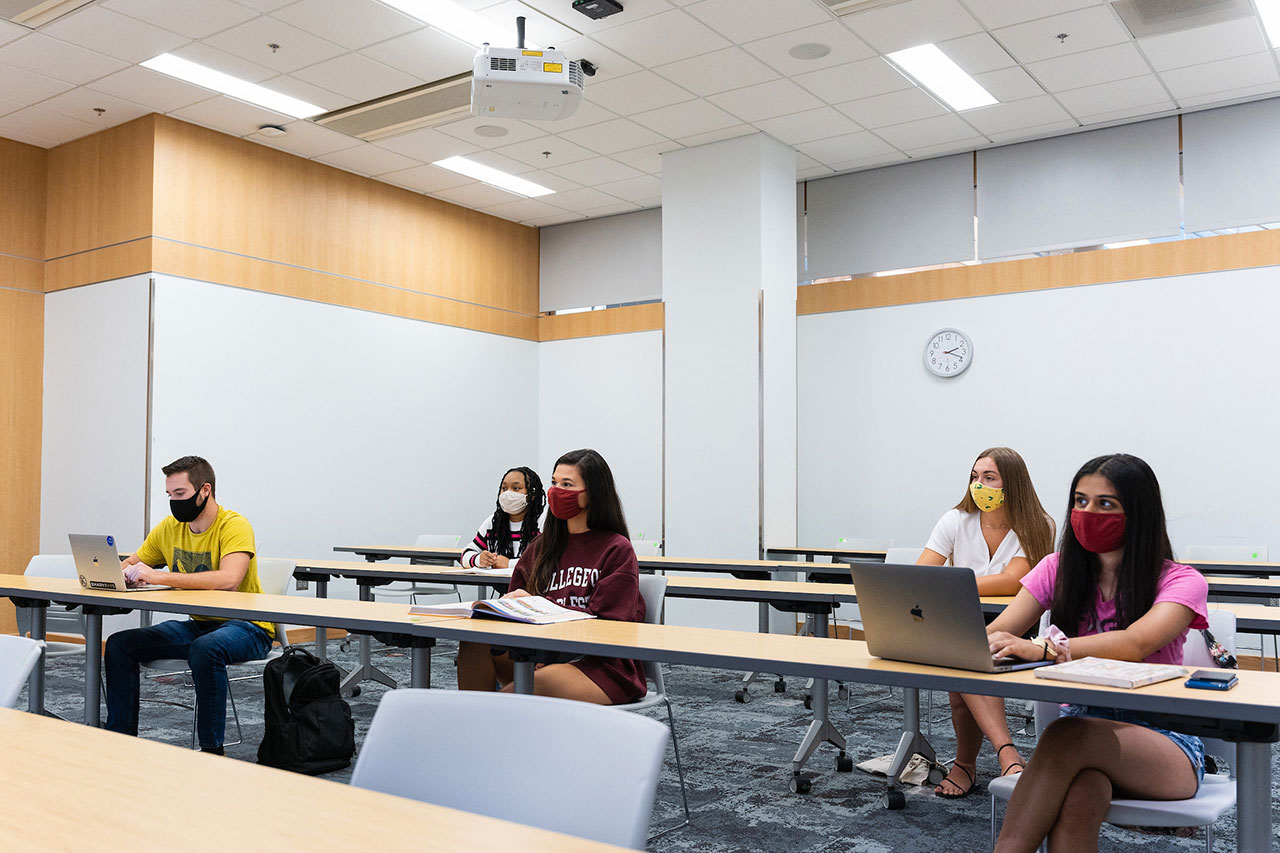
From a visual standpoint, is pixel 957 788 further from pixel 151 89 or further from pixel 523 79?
pixel 151 89

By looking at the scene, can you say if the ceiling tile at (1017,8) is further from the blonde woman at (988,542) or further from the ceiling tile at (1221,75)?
the blonde woman at (988,542)

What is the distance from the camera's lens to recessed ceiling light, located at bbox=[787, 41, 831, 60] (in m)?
6.09

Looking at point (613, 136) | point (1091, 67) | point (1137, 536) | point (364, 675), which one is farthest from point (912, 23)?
point (364, 675)

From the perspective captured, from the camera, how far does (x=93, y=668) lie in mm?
3633

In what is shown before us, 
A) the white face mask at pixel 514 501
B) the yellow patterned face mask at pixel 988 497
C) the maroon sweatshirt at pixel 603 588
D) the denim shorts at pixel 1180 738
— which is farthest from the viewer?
the white face mask at pixel 514 501

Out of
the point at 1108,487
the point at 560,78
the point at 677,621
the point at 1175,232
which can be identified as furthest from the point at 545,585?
the point at 1175,232

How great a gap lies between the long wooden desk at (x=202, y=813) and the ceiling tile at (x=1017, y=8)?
5.51m

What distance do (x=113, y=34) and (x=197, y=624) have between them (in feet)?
12.2

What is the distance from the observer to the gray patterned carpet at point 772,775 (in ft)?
10.2

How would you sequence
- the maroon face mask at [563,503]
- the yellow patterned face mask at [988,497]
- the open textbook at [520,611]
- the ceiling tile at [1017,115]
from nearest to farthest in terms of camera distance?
1. the open textbook at [520,611]
2. the maroon face mask at [563,503]
3. the yellow patterned face mask at [988,497]
4. the ceiling tile at [1017,115]

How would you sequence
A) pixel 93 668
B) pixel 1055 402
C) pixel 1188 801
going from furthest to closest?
pixel 1055 402 → pixel 93 668 → pixel 1188 801

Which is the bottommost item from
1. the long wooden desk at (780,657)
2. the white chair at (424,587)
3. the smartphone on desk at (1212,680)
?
the white chair at (424,587)

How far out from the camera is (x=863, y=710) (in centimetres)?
501

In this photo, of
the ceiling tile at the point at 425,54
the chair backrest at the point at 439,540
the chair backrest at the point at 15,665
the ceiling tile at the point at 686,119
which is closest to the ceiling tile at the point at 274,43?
the ceiling tile at the point at 425,54
